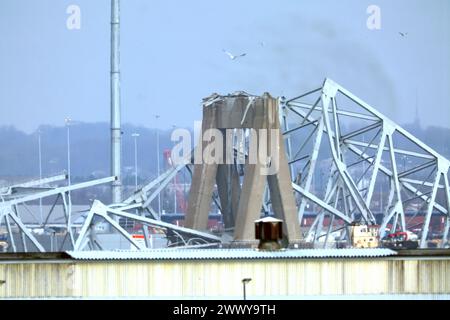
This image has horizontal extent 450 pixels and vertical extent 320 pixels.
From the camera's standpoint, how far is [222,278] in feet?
295

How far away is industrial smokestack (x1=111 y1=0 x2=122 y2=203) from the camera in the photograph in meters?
160

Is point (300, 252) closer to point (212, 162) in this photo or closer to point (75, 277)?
point (75, 277)

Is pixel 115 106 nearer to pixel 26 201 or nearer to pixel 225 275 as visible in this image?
pixel 26 201

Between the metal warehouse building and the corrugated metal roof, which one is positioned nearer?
the metal warehouse building

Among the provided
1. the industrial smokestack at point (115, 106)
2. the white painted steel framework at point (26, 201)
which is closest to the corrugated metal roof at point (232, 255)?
the white painted steel framework at point (26, 201)

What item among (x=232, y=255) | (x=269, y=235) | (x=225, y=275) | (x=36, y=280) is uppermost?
(x=269, y=235)

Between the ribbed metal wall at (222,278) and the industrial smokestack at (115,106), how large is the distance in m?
68.1

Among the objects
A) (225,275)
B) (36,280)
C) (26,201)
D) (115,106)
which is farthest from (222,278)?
(115,106)

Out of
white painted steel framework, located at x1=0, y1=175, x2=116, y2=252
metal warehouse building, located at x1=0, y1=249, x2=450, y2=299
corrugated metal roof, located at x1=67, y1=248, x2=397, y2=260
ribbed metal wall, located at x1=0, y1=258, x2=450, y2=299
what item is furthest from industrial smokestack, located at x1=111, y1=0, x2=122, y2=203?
ribbed metal wall, located at x1=0, y1=258, x2=450, y2=299

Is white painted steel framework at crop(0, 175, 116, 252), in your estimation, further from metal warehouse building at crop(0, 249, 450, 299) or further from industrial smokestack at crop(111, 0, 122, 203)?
metal warehouse building at crop(0, 249, 450, 299)

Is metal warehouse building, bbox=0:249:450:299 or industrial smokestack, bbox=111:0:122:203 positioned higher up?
industrial smokestack, bbox=111:0:122:203

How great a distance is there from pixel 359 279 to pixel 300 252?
443 centimetres

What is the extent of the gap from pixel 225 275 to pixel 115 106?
248 feet
